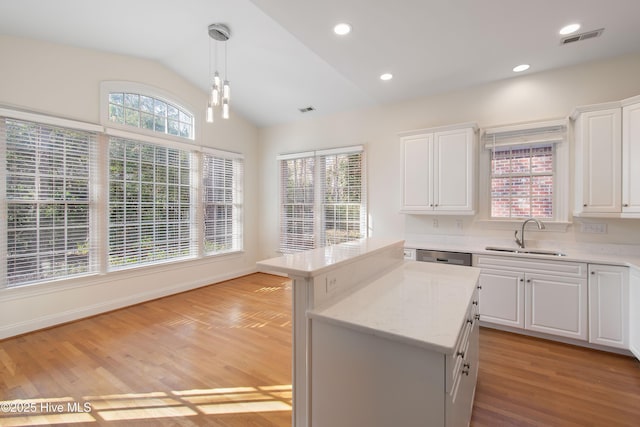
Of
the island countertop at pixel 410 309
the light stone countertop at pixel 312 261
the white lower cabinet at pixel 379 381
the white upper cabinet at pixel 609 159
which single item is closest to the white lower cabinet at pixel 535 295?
the white upper cabinet at pixel 609 159

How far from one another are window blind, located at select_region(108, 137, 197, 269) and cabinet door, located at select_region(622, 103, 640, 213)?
5.46 meters

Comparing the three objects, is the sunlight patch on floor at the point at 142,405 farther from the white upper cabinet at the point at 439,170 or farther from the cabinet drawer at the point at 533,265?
the white upper cabinet at the point at 439,170

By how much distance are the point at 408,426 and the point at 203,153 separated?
189 inches

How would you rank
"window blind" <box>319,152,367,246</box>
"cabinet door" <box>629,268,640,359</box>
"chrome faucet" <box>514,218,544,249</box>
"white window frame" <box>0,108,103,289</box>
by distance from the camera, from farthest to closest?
"window blind" <box>319,152,367,246</box>
"chrome faucet" <box>514,218,544,249</box>
"white window frame" <box>0,108,103,289</box>
"cabinet door" <box>629,268,640,359</box>

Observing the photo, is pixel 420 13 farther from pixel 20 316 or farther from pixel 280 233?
pixel 20 316

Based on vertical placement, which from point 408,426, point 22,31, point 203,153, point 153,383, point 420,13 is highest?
point 22,31

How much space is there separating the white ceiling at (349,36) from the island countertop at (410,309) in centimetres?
211

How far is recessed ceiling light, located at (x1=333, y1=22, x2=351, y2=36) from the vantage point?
246 centimetres

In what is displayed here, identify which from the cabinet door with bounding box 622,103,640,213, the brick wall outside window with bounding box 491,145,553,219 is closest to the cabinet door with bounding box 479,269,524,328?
the brick wall outside window with bounding box 491,145,553,219

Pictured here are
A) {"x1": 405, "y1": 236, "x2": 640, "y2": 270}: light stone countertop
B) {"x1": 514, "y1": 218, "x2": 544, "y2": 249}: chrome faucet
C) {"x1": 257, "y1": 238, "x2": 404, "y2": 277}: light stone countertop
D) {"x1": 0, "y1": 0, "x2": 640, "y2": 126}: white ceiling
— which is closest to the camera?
{"x1": 257, "y1": 238, "x2": 404, "y2": 277}: light stone countertop

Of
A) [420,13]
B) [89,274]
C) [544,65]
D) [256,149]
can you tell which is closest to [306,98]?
[256,149]

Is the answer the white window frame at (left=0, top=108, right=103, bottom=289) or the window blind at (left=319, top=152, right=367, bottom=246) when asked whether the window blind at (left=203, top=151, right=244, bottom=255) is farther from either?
the window blind at (left=319, top=152, right=367, bottom=246)

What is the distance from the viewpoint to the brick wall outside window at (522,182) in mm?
3375

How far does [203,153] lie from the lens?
4855 mm
